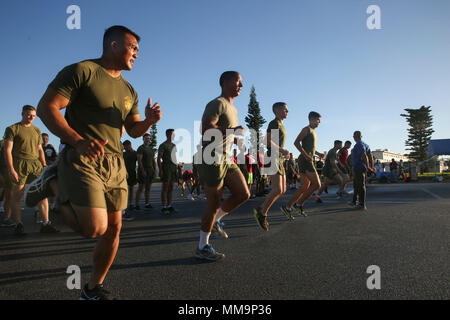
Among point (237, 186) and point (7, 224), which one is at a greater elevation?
point (237, 186)

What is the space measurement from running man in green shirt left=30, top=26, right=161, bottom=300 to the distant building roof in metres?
36.3

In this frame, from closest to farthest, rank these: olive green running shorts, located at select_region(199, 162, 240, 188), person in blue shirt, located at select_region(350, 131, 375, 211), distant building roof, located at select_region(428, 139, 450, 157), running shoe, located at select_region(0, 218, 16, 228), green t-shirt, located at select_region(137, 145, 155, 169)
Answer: olive green running shorts, located at select_region(199, 162, 240, 188) < running shoe, located at select_region(0, 218, 16, 228) < person in blue shirt, located at select_region(350, 131, 375, 211) < green t-shirt, located at select_region(137, 145, 155, 169) < distant building roof, located at select_region(428, 139, 450, 157)

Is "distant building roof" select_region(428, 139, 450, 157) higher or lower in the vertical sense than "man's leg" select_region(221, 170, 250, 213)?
higher

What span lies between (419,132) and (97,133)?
73530 millimetres

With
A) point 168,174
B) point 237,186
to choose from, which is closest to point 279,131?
point 237,186

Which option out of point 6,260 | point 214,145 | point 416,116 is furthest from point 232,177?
point 416,116

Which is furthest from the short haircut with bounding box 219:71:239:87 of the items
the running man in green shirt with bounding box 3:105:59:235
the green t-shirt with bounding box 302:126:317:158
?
the running man in green shirt with bounding box 3:105:59:235

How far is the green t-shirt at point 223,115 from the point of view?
10.7 ft

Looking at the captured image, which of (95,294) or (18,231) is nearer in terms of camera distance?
(95,294)

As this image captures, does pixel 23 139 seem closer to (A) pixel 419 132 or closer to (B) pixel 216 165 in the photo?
(B) pixel 216 165

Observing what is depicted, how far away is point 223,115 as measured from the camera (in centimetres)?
332

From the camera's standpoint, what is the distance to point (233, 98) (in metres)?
3.66

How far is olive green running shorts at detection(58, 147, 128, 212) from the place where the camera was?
71.7 inches

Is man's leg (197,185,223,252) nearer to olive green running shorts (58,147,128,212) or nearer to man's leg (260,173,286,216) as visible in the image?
olive green running shorts (58,147,128,212)
